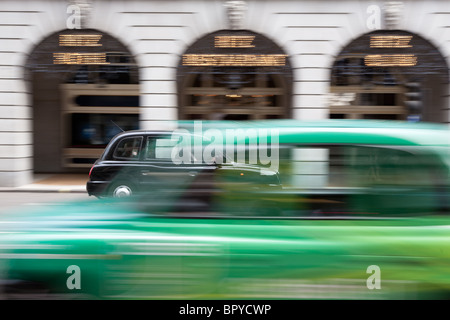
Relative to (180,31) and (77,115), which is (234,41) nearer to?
(180,31)

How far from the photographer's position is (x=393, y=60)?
13.7 metres

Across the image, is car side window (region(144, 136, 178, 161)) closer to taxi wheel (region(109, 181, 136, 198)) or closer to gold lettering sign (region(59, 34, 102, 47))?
taxi wheel (region(109, 181, 136, 198))

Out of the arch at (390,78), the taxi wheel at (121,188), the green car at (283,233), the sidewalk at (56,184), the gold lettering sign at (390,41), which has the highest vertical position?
the gold lettering sign at (390,41)

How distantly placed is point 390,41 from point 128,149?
768cm

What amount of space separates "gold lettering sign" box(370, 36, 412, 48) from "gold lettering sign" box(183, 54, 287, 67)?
2411mm

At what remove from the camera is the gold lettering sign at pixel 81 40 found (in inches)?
538

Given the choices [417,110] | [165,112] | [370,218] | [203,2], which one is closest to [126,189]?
[165,112]

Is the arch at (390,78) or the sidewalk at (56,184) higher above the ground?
the arch at (390,78)

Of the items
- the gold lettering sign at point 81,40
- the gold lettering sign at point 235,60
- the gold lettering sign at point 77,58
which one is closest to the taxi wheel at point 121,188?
the gold lettering sign at point 235,60

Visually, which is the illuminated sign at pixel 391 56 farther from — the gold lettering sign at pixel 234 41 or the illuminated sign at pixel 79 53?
the illuminated sign at pixel 79 53

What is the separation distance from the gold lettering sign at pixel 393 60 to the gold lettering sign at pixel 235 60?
242cm

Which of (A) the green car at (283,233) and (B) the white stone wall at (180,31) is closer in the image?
(A) the green car at (283,233)

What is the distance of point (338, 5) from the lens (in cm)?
1346

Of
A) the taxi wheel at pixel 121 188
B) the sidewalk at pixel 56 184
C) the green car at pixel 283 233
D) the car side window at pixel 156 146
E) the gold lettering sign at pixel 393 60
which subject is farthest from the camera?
the gold lettering sign at pixel 393 60
